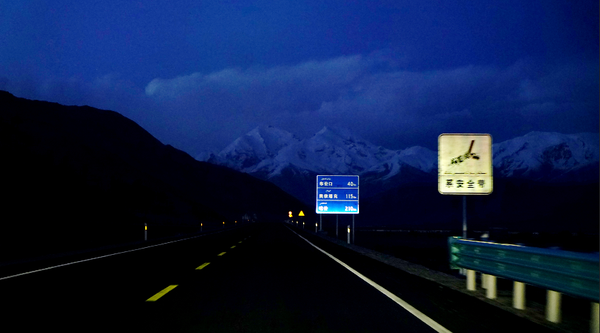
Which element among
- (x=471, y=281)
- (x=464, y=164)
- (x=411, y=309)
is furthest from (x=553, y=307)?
(x=464, y=164)

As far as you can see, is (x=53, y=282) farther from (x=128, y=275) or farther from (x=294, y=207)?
(x=294, y=207)

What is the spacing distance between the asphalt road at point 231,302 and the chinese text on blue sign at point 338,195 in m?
27.9

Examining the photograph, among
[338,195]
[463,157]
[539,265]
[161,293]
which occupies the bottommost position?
[161,293]

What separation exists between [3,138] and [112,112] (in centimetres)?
7380

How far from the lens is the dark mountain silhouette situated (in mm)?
35266

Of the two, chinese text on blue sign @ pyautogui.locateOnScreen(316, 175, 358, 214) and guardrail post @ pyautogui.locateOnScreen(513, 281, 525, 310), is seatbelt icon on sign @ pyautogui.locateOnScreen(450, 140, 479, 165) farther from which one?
chinese text on blue sign @ pyautogui.locateOnScreen(316, 175, 358, 214)

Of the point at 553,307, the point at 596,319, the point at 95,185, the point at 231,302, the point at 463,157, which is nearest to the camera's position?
the point at 596,319

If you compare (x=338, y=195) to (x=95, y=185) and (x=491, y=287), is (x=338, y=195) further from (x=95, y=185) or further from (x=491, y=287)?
(x=95, y=185)

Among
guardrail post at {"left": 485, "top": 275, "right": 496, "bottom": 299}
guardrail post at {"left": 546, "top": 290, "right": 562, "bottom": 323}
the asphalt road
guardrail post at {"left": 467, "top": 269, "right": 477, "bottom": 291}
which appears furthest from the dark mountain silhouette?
guardrail post at {"left": 546, "top": 290, "right": 562, "bottom": 323}

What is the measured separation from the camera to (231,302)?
28.6 feet

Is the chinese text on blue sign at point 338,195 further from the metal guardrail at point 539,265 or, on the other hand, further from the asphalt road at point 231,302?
the metal guardrail at point 539,265

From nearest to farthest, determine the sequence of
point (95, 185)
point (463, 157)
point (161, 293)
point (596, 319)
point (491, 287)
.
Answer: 1. point (596, 319)
2. point (161, 293)
3. point (491, 287)
4. point (463, 157)
5. point (95, 185)

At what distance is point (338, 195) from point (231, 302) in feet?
112

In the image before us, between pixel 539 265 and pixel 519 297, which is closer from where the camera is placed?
pixel 539 265
